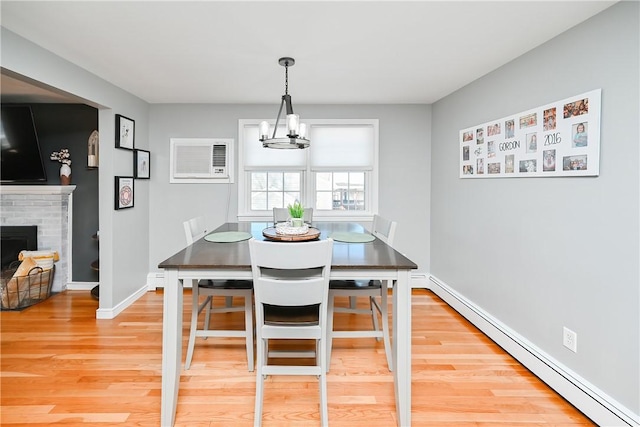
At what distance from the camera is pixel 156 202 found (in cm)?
436

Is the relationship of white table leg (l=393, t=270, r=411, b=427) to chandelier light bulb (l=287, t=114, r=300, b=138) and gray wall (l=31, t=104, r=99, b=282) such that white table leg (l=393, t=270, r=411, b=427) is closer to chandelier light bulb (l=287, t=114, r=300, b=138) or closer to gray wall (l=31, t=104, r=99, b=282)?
chandelier light bulb (l=287, t=114, r=300, b=138)

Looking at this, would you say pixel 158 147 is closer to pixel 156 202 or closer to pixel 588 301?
pixel 156 202

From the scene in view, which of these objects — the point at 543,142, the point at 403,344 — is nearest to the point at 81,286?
the point at 403,344

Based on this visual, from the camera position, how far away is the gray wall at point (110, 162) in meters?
2.40

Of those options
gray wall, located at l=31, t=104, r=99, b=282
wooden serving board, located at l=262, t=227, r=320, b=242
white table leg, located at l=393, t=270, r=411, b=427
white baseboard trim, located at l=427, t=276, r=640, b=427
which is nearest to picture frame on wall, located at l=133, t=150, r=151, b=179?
gray wall, located at l=31, t=104, r=99, b=282

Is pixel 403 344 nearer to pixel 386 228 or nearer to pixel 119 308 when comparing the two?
pixel 386 228

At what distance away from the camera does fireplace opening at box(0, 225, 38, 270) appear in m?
4.09

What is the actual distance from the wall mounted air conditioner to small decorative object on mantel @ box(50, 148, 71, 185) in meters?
1.12

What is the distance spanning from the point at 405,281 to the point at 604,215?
1.15 metres

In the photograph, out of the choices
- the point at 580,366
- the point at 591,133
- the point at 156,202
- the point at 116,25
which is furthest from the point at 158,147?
the point at 580,366

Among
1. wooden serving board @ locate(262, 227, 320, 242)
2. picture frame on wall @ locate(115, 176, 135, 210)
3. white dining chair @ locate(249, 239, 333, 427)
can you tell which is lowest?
white dining chair @ locate(249, 239, 333, 427)

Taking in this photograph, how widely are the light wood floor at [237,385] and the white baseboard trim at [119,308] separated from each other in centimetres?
24

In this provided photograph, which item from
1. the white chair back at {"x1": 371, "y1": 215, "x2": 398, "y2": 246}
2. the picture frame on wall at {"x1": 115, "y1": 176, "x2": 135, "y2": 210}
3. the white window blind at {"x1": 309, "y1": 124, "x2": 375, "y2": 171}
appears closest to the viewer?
the white chair back at {"x1": 371, "y1": 215, "x2": 398, "y2": 246}

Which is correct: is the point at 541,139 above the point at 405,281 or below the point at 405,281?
above
